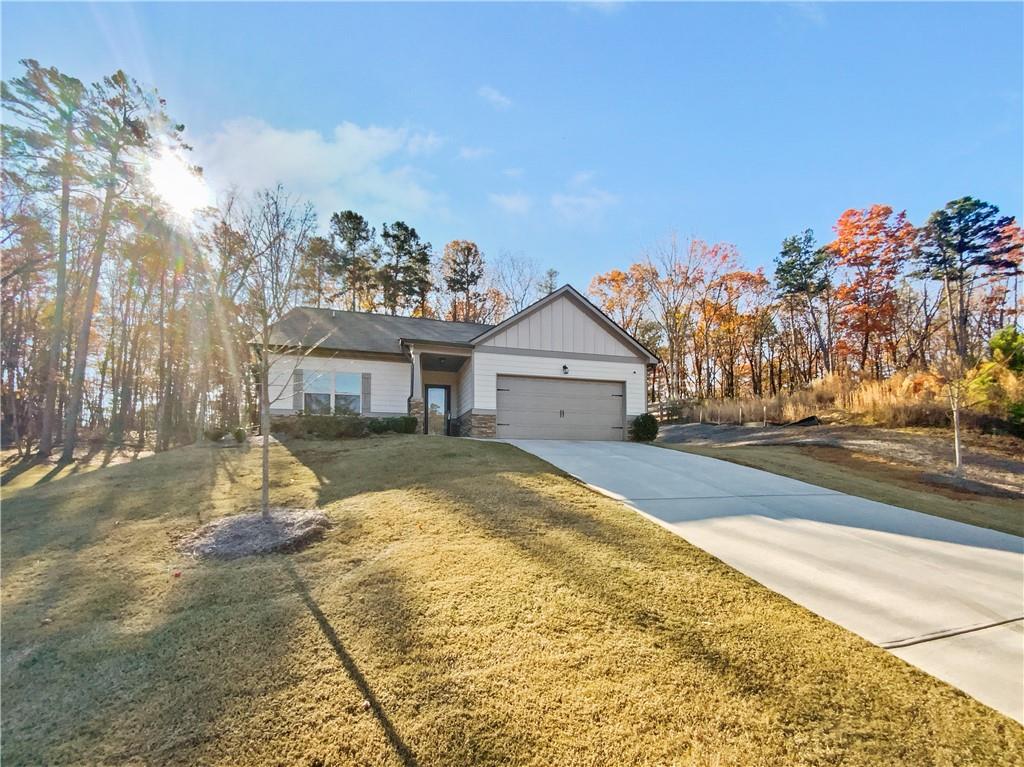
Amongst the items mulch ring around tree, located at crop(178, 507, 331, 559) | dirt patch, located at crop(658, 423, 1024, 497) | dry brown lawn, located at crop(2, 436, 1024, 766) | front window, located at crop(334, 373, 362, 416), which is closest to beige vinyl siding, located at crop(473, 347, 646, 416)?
front window, located at crop(334, 373, 362, 416)

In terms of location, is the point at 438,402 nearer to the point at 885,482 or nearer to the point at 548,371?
the point at 548,371

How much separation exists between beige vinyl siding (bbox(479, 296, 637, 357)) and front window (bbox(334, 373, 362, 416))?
165 inches

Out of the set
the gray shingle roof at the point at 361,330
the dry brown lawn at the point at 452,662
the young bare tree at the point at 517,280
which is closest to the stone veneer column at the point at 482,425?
the gray shingle roof at the point at 361,330

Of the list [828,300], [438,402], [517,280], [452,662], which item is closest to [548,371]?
[438,402]

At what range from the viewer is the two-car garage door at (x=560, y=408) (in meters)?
13.6

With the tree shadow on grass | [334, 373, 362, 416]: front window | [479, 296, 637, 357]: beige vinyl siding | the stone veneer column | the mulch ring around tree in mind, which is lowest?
the tree shadow on grass

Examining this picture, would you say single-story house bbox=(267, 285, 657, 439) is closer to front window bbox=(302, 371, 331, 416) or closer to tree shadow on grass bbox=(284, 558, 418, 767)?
front window bbox=(302, 371, 331, 416)

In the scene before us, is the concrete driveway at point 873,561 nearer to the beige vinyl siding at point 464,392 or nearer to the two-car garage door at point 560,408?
the two-car garage door at point 560,408

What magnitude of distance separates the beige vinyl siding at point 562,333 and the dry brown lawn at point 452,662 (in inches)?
361

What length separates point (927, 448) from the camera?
464 inches

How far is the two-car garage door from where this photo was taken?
13648 millimetres

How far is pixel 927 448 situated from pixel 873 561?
408 inches

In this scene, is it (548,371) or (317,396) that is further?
(548,371)

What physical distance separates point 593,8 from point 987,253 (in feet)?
86.0
